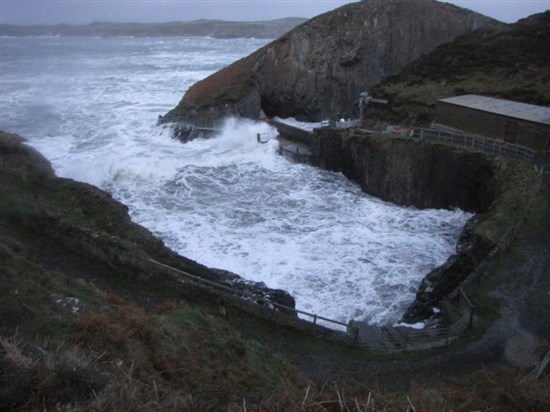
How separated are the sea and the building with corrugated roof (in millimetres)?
5291

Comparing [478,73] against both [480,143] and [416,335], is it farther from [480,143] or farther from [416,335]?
[416,335]

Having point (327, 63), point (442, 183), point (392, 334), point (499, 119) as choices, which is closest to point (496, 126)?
point (499, 119)

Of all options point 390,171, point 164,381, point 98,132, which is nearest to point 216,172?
point 390,171

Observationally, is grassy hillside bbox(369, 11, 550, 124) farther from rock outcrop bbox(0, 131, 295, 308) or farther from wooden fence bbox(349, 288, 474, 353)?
rock outcrop bbox(0, 131, 295, 308)

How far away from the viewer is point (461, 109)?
25922mm

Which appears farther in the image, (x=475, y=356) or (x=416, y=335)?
(x=416, y=335)

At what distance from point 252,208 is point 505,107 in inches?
578

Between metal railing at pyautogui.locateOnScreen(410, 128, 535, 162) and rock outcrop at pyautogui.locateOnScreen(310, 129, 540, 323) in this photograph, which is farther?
metal railing at pyautogui.locateOnScreen(410, 128, 535, 162)

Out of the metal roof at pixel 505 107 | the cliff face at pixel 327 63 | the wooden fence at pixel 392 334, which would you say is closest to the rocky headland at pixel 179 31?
the cliff face at pixel 327 63

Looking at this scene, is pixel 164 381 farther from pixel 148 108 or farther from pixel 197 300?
pixel 148 108

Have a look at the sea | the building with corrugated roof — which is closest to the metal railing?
the building with corrugated roof

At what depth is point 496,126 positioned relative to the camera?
23.8 m

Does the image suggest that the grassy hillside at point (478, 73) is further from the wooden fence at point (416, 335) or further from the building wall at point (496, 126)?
the wooden fence at point (416, 335)

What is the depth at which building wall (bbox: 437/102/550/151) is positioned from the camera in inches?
875
